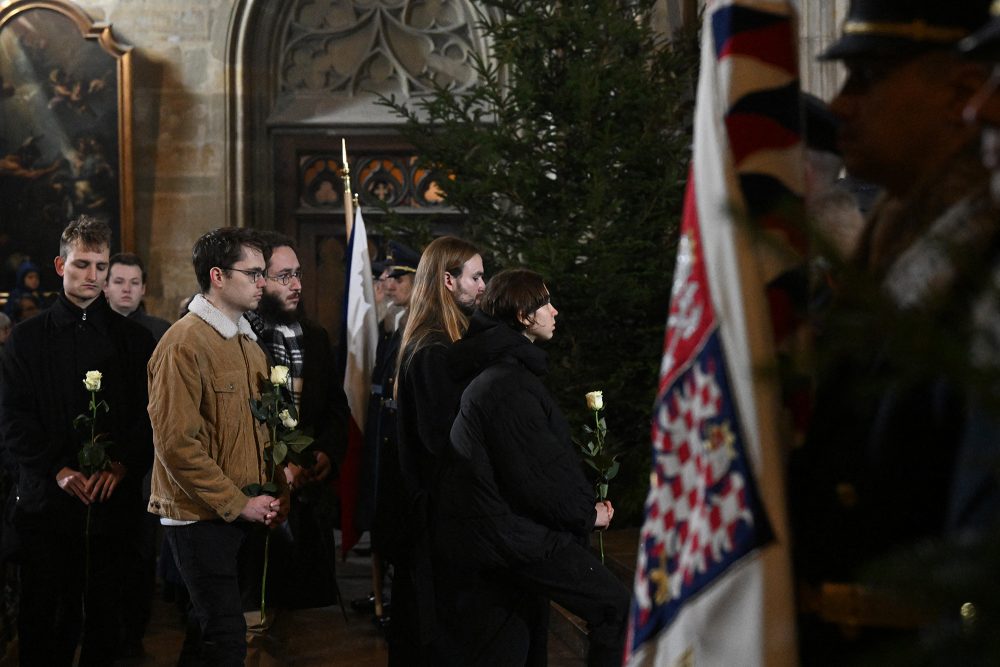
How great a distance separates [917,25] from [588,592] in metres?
2.60

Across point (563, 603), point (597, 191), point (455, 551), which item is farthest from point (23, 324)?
point (597, 191)

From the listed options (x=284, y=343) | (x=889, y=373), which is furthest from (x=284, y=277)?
(x=889, y=373)

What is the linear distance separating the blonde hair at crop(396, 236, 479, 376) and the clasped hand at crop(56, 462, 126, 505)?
112cm

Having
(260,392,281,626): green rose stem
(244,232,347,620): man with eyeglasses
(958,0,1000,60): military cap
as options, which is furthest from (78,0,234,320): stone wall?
(958,0,1000,60): military cap

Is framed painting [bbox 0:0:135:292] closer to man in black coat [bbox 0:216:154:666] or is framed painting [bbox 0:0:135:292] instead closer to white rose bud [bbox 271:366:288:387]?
man in black coat [bbox 0:216:154:666]

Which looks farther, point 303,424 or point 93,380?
point 303,424

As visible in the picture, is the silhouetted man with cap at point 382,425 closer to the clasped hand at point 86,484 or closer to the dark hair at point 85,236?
the clasped hand at point 86,484

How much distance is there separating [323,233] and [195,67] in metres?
1.83

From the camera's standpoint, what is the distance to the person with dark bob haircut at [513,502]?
3.96 metres

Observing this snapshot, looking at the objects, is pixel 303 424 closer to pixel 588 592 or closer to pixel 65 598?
pixel 65 598

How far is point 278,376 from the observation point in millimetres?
4469

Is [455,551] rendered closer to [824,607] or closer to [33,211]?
[824,607]

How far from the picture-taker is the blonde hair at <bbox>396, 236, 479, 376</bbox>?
475 cm

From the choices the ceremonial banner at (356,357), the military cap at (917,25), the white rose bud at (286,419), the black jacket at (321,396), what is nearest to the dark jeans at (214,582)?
the white rose bud at (286,419)
